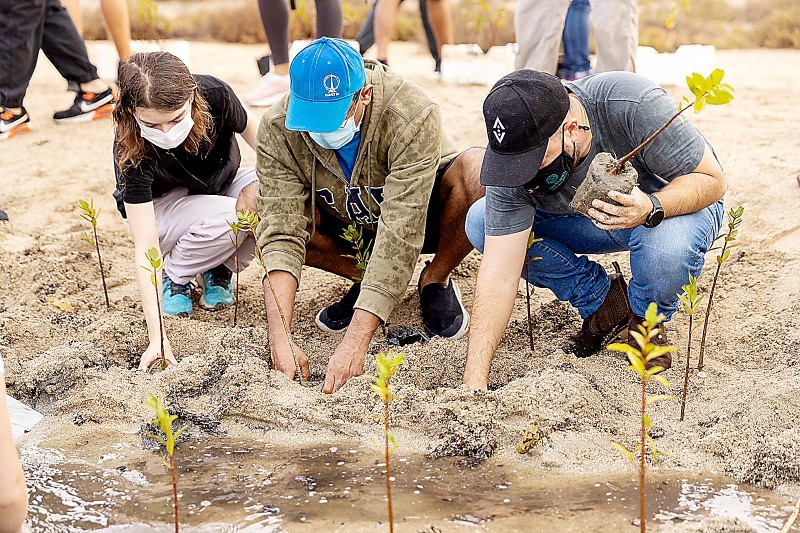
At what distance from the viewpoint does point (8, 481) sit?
77.2 inches

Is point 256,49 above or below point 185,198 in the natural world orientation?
below

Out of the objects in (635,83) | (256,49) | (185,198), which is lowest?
(256,49)

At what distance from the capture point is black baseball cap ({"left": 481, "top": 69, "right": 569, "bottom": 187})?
2.53 metres

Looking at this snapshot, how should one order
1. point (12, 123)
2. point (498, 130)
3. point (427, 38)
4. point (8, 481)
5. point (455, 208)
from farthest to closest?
point (427, 38) < point (12, 123) < point (455, 208) < point (498, 130) < point (8, 481)

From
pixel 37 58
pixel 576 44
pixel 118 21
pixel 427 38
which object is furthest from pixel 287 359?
pixel 427 38

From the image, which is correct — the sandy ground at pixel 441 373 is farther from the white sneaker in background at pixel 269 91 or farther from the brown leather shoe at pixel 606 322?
the white sneaker in background at pixel 269 91

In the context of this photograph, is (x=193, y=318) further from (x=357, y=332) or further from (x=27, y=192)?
(x=27, y=192)

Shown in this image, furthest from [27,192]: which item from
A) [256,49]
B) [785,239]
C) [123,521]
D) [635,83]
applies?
[256,49]

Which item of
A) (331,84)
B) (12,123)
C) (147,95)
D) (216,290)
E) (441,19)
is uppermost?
(331,84)

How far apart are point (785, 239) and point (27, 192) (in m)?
4.01

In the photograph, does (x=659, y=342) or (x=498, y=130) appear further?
(x=659, y=342)

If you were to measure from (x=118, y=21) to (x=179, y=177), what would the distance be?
9.45 feet

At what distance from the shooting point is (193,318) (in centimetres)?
372

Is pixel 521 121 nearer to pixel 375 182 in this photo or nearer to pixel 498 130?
pixel 498 130
